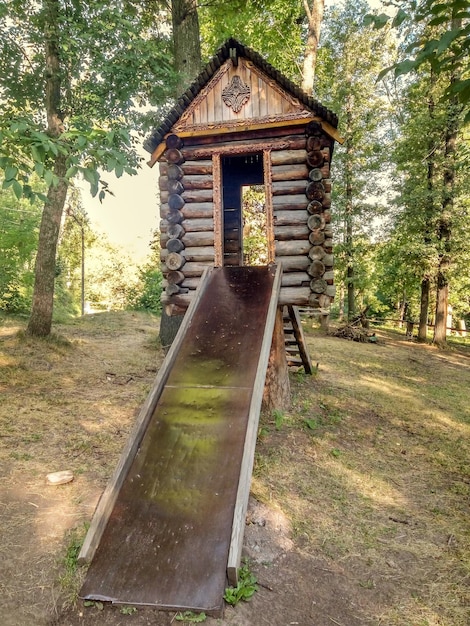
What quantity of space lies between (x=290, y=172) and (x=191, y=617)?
255 inches

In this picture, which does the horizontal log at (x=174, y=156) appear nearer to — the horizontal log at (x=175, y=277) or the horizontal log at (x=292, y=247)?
the horizontal log at (x=175, y=277)

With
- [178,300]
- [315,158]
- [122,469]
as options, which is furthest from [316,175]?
[122,469]

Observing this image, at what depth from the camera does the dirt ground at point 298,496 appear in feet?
10.6

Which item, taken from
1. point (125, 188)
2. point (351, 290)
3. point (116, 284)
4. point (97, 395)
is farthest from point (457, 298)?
point (125, 188)

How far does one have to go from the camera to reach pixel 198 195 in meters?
7.33

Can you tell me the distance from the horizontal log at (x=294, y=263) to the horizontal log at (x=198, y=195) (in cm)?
177

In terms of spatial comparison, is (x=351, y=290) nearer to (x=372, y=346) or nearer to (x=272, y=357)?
(x=372, y=346)

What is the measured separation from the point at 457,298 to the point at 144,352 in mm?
27280

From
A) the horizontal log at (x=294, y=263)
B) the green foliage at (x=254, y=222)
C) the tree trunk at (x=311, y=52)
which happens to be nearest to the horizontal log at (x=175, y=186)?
the horizontal log at (x=294, y=263)

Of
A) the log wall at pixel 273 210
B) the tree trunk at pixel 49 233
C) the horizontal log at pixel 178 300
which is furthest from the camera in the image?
the tree trunk at pixel 49 233

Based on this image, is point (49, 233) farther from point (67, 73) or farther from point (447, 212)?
point (447, 212)

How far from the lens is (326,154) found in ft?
23.1

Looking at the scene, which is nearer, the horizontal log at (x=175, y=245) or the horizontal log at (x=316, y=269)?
the horizontal log at (x=316, y=269)

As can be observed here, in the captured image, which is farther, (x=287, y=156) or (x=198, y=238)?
(x=198, y=238)
